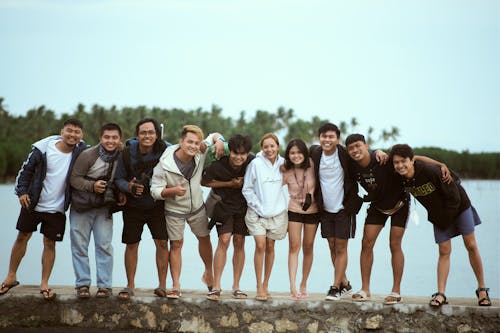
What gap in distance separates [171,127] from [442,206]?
61.9m

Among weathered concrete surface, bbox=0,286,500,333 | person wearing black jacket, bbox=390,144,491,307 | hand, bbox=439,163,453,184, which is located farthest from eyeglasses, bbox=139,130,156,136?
hand, bbox=439,163,453,184

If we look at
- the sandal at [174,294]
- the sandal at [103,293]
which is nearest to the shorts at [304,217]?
the sandal at [174,294]

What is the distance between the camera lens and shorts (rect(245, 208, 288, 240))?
5.77 meters

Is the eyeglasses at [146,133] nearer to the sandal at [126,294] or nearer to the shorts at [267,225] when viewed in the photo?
the shorts at [267,225]

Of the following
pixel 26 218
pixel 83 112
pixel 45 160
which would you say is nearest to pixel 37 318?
pixel 26 218

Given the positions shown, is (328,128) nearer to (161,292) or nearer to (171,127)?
(161,292)

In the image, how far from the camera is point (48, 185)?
5832mm

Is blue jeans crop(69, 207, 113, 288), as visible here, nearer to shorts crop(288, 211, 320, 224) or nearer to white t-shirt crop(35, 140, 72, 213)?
white t-shirt crop(35, 140, 72, 213)

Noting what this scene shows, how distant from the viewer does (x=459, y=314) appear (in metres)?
5.78

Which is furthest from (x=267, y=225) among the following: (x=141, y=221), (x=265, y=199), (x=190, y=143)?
(x=141, y=221)

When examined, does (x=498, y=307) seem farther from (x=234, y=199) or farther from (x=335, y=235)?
(x=234, y=199)

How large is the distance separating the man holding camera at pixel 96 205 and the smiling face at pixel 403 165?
236 cm

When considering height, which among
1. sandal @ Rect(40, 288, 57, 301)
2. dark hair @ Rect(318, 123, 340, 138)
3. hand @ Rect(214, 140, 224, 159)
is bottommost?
sandal @ Rect(40, 288, 57, 301)

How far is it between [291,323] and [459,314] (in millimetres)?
1468
